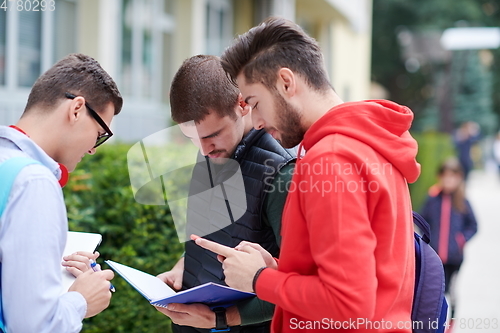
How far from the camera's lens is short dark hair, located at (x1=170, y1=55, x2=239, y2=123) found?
211 centimetres

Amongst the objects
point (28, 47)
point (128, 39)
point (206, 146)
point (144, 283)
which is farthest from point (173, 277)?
point (128, 39)

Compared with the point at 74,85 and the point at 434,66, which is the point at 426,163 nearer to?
the point at 74,85

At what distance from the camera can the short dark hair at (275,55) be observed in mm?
1659

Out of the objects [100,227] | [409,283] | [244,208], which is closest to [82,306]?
[244,208]

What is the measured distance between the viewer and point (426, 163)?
13.9m

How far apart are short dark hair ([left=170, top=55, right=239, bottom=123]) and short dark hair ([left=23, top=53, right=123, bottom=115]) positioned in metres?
0.32

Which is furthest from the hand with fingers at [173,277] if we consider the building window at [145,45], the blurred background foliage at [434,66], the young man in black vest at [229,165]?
the blurred background foliage at [434,66]

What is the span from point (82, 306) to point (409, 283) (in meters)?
0.97

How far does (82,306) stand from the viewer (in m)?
1.65

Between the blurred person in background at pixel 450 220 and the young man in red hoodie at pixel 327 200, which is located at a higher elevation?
the young man in red hoodie at pixel 327 200

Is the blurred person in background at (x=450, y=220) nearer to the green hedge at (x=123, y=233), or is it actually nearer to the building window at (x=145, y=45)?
the green hedge at (x=123, y=233)

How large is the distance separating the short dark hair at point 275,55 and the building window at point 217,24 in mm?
9625

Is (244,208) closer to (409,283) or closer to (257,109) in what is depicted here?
(257,109)

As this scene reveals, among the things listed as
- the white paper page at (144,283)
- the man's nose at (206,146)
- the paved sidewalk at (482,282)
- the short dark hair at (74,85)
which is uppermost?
the short dark hair at (74,85)
